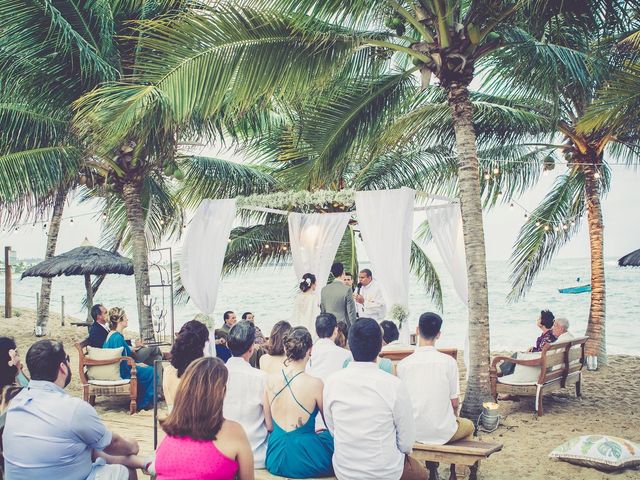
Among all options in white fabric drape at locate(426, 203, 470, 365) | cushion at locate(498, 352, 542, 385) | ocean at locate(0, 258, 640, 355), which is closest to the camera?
cushion at locate(498, 352, 542, 385)

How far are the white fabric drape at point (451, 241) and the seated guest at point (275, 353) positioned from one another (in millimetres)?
4456

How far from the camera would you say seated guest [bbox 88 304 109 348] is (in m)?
8.12

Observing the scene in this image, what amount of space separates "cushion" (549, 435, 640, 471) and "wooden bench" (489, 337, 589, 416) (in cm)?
157

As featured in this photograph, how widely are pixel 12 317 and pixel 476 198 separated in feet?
67.9

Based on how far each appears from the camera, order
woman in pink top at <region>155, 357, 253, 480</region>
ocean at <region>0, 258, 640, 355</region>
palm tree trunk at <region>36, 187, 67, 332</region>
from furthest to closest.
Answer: ocean at <region>0, 258, 640, 355</region>, palm tree trunk at <region>36, 187, 67, 332</region>, woman in pink top at <region>155, 357, 253, 480</region>

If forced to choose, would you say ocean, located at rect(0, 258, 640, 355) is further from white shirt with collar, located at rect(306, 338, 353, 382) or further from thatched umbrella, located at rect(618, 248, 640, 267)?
white shirt with collar, located at rect(306, 338, 353, 382)

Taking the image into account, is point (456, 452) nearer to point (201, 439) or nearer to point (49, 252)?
point (201, 439)

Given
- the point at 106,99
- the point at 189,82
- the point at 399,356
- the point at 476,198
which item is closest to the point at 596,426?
the point at 399,356

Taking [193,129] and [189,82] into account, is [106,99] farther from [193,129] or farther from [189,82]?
[193,129]

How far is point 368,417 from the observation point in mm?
3521

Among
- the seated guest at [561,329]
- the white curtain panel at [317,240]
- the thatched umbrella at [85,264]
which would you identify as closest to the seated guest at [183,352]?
the seated guest at [561,329]

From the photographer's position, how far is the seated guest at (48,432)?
10.5 ft

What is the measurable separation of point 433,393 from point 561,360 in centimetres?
376

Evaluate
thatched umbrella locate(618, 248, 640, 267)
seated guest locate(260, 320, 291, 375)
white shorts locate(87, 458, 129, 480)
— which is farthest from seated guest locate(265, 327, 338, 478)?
thatched umbrella locate(618, 248, 640, 267)
